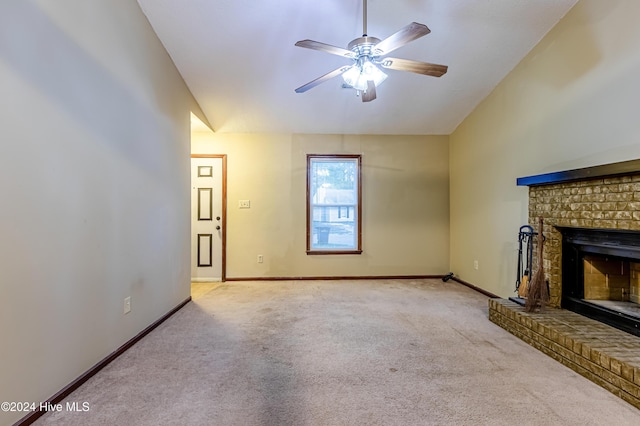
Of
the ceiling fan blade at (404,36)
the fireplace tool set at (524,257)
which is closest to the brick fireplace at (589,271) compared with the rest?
the fireplace tool set at (524,257)

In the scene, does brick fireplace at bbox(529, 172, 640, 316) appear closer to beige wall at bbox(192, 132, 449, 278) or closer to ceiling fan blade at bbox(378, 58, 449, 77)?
ceiling fan blade at bbox(378, 58, 449, 77)

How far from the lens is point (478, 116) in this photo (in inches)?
166

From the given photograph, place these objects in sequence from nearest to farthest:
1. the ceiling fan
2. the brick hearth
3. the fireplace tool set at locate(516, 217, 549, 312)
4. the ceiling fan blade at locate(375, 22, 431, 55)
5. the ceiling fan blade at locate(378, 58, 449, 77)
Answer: the brick hearth < the ceiling fan blade at locate(375, 22, 431, 55) < the ceiling fan < the ceiling fan blade at locate(378, 58, 449, 77) < the fireplace tool set at locate(516, 217, 549, 312)

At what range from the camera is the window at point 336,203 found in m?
5.00

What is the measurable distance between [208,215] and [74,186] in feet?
9.80

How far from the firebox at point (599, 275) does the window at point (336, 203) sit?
8.89 ft

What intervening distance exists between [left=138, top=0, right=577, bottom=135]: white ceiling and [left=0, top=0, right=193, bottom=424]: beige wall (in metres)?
0.52

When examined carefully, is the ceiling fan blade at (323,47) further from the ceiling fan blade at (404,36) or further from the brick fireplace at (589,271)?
the brick fireplace at (589,271)

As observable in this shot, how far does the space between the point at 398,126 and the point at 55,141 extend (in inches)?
163

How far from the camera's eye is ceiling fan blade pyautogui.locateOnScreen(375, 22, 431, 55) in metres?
1.92

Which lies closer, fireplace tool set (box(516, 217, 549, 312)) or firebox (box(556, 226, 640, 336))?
firebox (box(556, 226, 640, 336))

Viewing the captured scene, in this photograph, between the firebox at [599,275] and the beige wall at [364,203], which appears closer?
the firebox at [599,275]

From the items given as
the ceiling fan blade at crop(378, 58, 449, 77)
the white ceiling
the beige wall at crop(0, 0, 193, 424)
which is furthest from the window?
the ceiling fan blade at crop(378, 58, 449, 77)

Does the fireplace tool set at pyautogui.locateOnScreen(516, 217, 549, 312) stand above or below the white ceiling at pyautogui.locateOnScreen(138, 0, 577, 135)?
below
